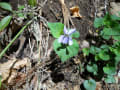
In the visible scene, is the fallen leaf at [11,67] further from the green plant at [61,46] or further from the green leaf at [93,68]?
the green leaf at [93,68]

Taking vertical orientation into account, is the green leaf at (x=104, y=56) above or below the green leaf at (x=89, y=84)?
above

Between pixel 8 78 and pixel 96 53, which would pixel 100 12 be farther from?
pixel 8 78

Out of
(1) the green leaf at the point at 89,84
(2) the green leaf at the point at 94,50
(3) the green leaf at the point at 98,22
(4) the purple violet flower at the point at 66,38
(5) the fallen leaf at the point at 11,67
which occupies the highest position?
(3) the green leaf at the point at 98,22

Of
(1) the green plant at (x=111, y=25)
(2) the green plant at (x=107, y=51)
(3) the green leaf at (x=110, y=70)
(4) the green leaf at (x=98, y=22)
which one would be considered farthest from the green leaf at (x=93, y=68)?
(4) the green leaf at (x=98, y=22)

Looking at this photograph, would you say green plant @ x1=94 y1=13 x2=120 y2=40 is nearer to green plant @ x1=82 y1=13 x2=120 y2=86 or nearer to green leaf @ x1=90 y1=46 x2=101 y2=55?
green plant @ x1=82 y1=13 x2=120 y2=86

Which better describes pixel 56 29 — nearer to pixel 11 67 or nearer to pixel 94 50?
pixel 94 50

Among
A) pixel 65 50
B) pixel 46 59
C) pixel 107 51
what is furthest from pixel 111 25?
pixel 46 59
